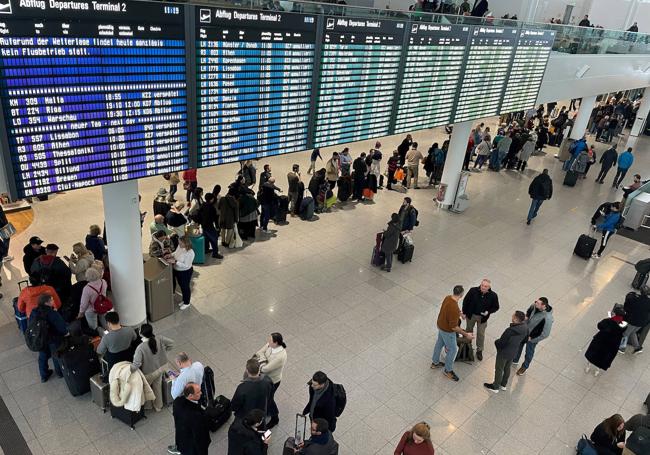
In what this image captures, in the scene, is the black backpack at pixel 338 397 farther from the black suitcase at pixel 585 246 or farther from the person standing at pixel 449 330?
the black suitcase at pixel 585 246

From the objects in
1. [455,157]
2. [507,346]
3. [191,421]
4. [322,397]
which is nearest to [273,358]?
[322,397]

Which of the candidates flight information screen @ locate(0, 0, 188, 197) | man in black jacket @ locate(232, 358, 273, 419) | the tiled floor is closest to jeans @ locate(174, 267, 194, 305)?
the tiled floor

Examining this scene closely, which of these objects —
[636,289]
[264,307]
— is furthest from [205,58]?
[636,289]

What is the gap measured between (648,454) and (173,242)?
7246 mm

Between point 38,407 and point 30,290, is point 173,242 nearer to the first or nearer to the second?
point 30,290

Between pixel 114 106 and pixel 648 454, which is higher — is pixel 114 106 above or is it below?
above

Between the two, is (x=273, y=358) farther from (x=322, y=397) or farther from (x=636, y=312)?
(x=636, y=312)

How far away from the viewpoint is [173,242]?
856 cm

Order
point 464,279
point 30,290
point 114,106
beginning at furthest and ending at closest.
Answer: point 464,279 → point 30,290 → point 114,106

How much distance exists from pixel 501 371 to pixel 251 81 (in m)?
5.12

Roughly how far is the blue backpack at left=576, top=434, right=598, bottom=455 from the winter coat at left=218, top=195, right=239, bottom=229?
6845mm

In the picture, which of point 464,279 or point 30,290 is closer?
point 30,290

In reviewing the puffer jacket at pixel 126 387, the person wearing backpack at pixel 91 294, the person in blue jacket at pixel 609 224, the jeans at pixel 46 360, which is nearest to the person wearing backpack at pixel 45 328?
the jeans at pixel 46 360

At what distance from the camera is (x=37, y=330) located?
227 inches
